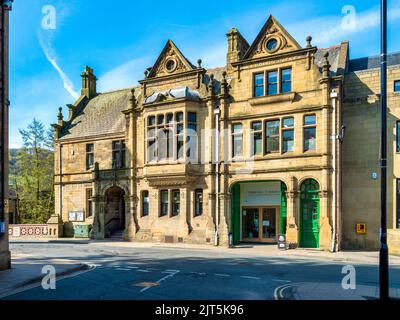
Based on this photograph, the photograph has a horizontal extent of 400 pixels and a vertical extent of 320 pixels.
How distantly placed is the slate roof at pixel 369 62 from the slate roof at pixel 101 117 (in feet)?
59.8

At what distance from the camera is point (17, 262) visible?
18.0 m

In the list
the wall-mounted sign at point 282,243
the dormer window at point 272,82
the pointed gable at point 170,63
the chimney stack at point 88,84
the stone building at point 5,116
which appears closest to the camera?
the stone building at point 5,116

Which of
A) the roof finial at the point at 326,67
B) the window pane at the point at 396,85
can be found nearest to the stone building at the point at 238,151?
the roof finial at the point at 326,67

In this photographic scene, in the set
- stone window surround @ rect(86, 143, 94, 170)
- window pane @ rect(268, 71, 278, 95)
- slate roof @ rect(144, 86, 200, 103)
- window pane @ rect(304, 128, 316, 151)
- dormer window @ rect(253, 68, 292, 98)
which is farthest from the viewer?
stone window surround @ rect(86, 143, 94, 170)

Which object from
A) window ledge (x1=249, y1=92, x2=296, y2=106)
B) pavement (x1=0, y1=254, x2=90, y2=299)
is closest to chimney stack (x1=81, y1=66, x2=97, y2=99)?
window ledge (x1=249, y1=92, x2=296, y2=106)

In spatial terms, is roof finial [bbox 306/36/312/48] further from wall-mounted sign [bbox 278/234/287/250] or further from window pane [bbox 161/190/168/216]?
window pane [bbox 161/190/168/216]

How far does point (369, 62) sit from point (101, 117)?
2247 centimetres

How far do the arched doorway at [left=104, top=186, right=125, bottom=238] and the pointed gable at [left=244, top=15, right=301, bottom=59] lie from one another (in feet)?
50.8

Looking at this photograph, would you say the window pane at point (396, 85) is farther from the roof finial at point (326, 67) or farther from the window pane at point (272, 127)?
the window pane at point (272, 127)

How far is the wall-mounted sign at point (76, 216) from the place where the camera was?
115ft

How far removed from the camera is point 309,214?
24.9m

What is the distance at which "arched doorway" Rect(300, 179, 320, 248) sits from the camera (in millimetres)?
24578

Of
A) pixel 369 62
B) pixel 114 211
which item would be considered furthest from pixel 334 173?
pixel 114 211
